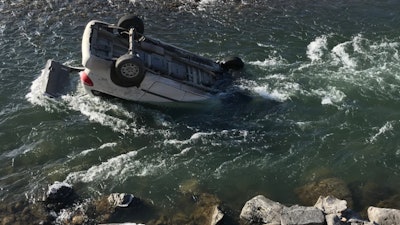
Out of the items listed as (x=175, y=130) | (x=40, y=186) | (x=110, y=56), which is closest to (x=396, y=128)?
(x=175, y=130)

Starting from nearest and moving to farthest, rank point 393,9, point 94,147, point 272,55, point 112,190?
point 112,190 < point 94,147 < point 272,55 < point 393,9

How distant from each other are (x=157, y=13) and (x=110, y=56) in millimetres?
7268

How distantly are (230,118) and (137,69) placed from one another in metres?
3.46

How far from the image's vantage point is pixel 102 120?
16.5 metres

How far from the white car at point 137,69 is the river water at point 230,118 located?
603mm

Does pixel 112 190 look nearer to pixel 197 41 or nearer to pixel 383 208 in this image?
pixel 383 208

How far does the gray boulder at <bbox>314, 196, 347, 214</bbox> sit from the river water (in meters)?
0.95

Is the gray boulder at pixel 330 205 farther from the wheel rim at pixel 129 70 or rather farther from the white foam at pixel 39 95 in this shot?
the white foam at pixel 39 95

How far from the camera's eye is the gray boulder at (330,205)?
42.0 feet

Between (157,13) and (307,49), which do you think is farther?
(157,13)

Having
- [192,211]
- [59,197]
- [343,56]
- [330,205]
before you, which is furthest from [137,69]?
[343,56]

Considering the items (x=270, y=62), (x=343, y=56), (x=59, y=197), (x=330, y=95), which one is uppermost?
(x=343, y=56)

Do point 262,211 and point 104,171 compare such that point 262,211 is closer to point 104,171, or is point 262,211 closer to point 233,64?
point 104,171

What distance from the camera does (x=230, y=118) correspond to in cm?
1673
